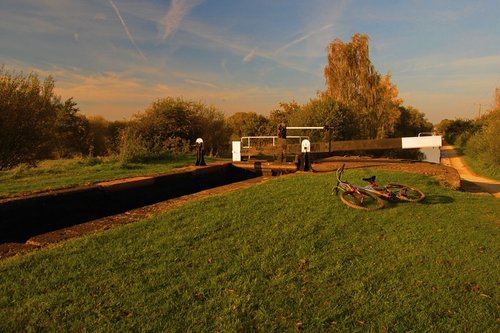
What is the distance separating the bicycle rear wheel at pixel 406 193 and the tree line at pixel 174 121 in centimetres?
771

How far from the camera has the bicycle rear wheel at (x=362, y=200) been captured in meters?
6.42

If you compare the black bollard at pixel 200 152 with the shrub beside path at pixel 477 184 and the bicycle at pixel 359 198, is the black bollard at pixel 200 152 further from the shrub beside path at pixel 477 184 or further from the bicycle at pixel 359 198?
the shrub beside path at pixel 477 184

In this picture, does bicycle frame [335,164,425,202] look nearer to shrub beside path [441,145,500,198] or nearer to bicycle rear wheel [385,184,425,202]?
bicycle rear wheel [385,184,425,202]

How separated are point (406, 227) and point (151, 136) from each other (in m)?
16.5

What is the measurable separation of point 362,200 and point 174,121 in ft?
50.6

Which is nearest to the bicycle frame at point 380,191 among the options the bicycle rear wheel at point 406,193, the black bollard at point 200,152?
the bicycle rear wheel at point 406,193

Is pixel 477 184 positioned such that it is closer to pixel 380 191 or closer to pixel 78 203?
pixel 380 191

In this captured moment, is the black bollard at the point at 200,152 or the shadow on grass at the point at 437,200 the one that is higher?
the black bollard at the point at 200,152

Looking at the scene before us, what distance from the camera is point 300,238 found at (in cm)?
505

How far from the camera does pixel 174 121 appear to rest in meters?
20.3

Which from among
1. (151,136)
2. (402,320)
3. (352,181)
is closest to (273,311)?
(402,320)

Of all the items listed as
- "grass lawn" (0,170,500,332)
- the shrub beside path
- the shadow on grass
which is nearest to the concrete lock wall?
"grass lawn" (0,170,500,332)

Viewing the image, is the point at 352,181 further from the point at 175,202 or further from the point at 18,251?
the point at 18,251

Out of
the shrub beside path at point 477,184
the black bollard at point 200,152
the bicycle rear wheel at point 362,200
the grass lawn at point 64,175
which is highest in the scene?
the black bollard at point 200,152
